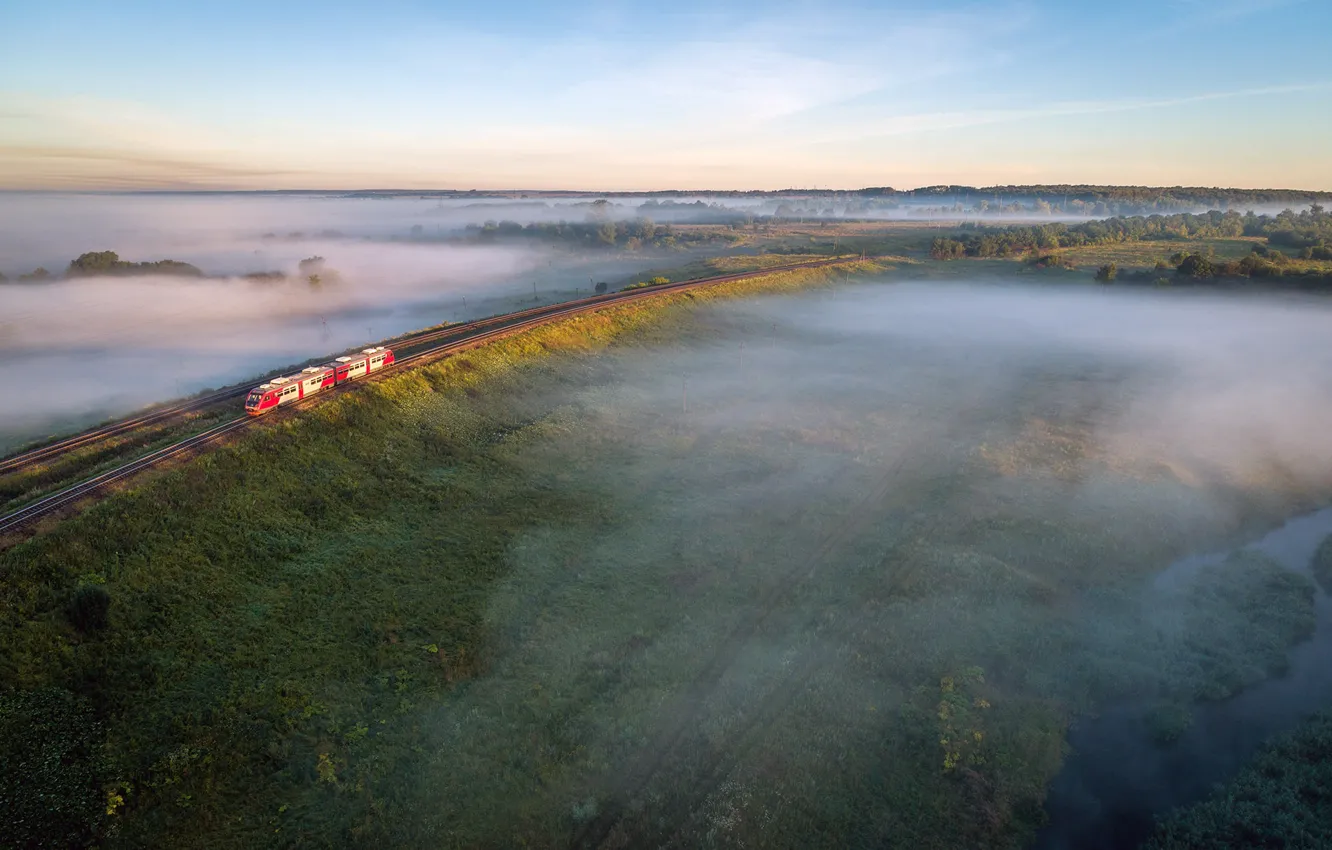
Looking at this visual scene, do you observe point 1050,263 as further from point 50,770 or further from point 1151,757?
point 50,770

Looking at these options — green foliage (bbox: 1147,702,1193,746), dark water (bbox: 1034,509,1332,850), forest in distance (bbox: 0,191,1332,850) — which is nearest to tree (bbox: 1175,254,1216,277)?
forest in distance (bbox: 0,191,1332,850)

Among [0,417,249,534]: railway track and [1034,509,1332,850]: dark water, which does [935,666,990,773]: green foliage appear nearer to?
[1034,509,1332,850]: dark water

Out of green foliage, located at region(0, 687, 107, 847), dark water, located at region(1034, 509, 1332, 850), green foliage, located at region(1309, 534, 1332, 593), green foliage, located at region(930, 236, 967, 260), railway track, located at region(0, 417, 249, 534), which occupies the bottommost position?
dark water, located at region(1034, 509, 1332, 850)

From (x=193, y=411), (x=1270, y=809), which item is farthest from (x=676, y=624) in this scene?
(x=193, y=411)

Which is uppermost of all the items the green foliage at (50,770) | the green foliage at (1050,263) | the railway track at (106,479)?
the green foliage at (1050,263)

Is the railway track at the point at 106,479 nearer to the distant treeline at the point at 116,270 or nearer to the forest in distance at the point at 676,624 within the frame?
the forest in distance at the point at 676,624

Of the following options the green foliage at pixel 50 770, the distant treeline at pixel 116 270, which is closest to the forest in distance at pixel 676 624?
the green foliage at pixel 50 770
